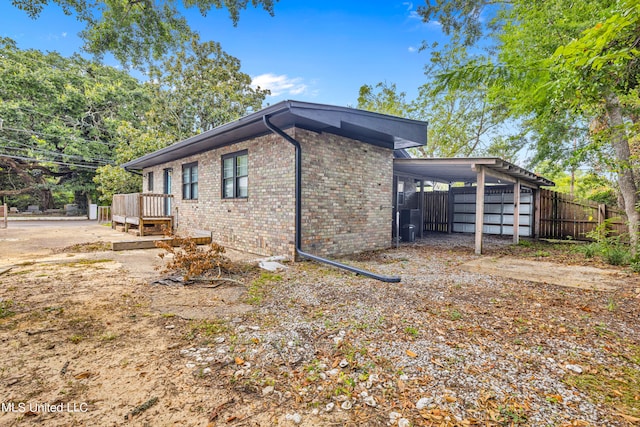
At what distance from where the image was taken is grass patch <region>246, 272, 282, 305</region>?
373 cm

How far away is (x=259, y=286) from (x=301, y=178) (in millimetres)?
2483

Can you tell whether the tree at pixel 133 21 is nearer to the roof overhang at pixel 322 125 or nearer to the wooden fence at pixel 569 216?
the roof overhang at pixel 322 125

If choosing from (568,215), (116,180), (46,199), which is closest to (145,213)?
(116,180)

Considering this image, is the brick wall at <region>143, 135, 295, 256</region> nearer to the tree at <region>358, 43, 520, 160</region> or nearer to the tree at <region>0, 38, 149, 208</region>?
the tree at <region>358, 43, 520, 160</region>

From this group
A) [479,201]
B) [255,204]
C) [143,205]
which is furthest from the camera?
[143,205]

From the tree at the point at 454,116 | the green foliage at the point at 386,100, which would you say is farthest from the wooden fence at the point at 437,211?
the green foliage at the point at 386,100

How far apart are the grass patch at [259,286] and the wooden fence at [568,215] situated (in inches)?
386

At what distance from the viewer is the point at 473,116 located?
1748 centimetres

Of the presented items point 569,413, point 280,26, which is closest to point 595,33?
point 569,413

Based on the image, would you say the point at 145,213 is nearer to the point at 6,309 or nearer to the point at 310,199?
the point at 310,199

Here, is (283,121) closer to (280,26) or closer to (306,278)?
(306,278)

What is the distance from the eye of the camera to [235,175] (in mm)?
7664

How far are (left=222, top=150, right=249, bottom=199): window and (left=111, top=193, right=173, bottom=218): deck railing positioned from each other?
349 centimetres

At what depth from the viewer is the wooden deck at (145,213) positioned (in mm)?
9859
